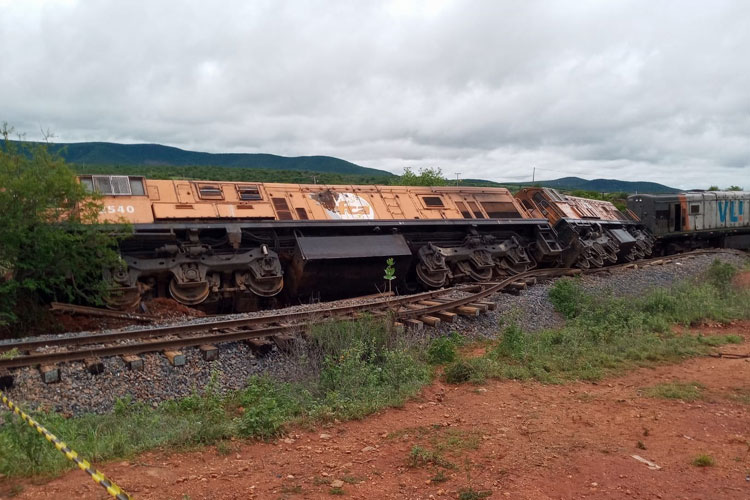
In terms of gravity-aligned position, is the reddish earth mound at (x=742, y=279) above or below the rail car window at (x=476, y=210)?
below

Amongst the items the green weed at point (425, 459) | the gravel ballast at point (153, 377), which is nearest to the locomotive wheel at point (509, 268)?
the gravel ballast at point (153, 377)

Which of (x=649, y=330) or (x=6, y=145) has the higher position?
(x=6, y=145)

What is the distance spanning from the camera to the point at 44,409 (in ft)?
20.0

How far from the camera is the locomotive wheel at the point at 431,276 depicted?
15.2 m

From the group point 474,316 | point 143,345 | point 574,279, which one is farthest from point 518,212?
point 143,345

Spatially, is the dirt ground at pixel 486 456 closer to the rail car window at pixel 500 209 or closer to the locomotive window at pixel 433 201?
the locomotive window at pixel 433 201

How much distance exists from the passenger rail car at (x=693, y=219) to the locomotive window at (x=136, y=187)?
78.9 ft

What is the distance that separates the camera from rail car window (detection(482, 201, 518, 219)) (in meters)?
17.5

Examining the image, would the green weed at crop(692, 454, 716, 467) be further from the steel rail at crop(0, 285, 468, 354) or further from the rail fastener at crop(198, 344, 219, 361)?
the steel rail at crop(0, 285, 468, 354)

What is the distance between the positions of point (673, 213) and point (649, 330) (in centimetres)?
2050

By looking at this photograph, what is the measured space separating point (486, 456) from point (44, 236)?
851 cm

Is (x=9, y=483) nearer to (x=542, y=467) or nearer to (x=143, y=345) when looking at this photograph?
(x=143, y=345)

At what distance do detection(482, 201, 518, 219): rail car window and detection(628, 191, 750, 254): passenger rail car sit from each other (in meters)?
13.3

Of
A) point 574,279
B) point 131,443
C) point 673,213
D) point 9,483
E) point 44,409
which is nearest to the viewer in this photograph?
point 9,483
